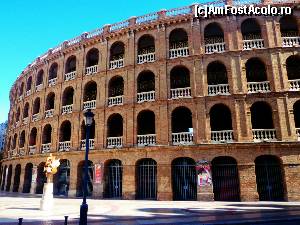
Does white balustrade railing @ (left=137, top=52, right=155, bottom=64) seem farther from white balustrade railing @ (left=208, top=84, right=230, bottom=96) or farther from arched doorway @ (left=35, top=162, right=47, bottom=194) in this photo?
arched doorway @ (left=35, top=162, right=47, bottom=194)

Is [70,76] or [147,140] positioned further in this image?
[70,76]

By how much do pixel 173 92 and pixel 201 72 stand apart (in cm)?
274

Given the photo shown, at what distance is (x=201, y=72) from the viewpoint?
21141mm

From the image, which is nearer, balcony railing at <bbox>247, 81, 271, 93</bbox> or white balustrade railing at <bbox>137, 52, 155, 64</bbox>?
balcony railing at <bbox>247, 81, 271, 93</bbox>

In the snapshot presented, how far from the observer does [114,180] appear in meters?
22.3

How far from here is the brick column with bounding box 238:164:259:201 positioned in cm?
1823

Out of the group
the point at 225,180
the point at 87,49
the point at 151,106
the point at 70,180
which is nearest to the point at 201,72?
the point at 151,106

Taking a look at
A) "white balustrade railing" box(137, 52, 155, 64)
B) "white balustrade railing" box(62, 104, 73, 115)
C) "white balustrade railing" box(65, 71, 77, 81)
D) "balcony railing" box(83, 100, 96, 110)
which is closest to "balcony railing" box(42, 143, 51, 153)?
"white balustrade railing" box(62, 104, 73, 115)

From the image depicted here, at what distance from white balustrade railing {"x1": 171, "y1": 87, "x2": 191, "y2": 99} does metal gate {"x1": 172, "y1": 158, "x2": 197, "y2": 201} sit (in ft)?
16.2

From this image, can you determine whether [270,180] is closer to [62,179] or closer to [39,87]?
[62,179]

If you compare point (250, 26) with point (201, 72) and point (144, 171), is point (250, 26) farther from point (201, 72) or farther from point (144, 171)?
point (144, 171)

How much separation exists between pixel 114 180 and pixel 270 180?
12000 mm

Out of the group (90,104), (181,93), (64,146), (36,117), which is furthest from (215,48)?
(36,117)

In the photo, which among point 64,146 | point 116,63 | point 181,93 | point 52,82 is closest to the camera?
point 181,93
